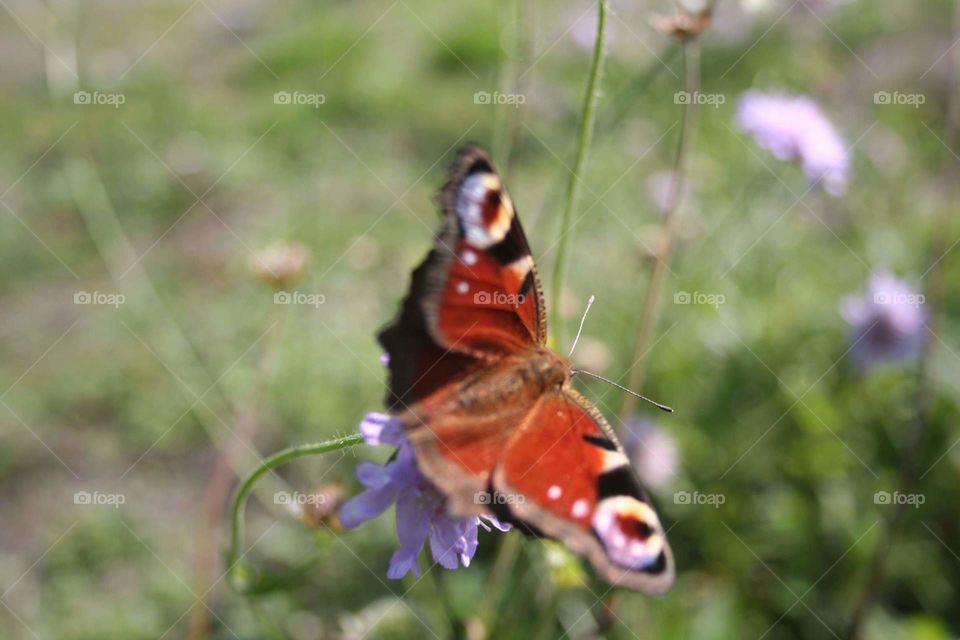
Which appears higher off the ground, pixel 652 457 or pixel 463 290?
pixel 463 290

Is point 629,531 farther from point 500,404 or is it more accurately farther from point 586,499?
point 500,404

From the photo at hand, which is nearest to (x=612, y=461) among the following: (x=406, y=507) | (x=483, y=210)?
(x=406, y=507)

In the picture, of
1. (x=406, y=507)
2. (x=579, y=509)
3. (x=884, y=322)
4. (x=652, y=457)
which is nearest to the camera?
(x=579, y=509)

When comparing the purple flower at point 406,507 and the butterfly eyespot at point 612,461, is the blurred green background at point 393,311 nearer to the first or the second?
the purple flower at point 406,507

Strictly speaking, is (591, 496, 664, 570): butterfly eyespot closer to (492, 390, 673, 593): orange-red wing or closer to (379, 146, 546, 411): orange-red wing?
(492, 390, 673, 593): orange-red wing

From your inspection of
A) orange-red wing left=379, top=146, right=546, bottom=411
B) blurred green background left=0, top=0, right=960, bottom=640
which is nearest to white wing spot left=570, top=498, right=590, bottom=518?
orange-red wing left=379, top=146, right=546, bottom=411

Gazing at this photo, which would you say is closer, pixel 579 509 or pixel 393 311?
pixel 579 509
